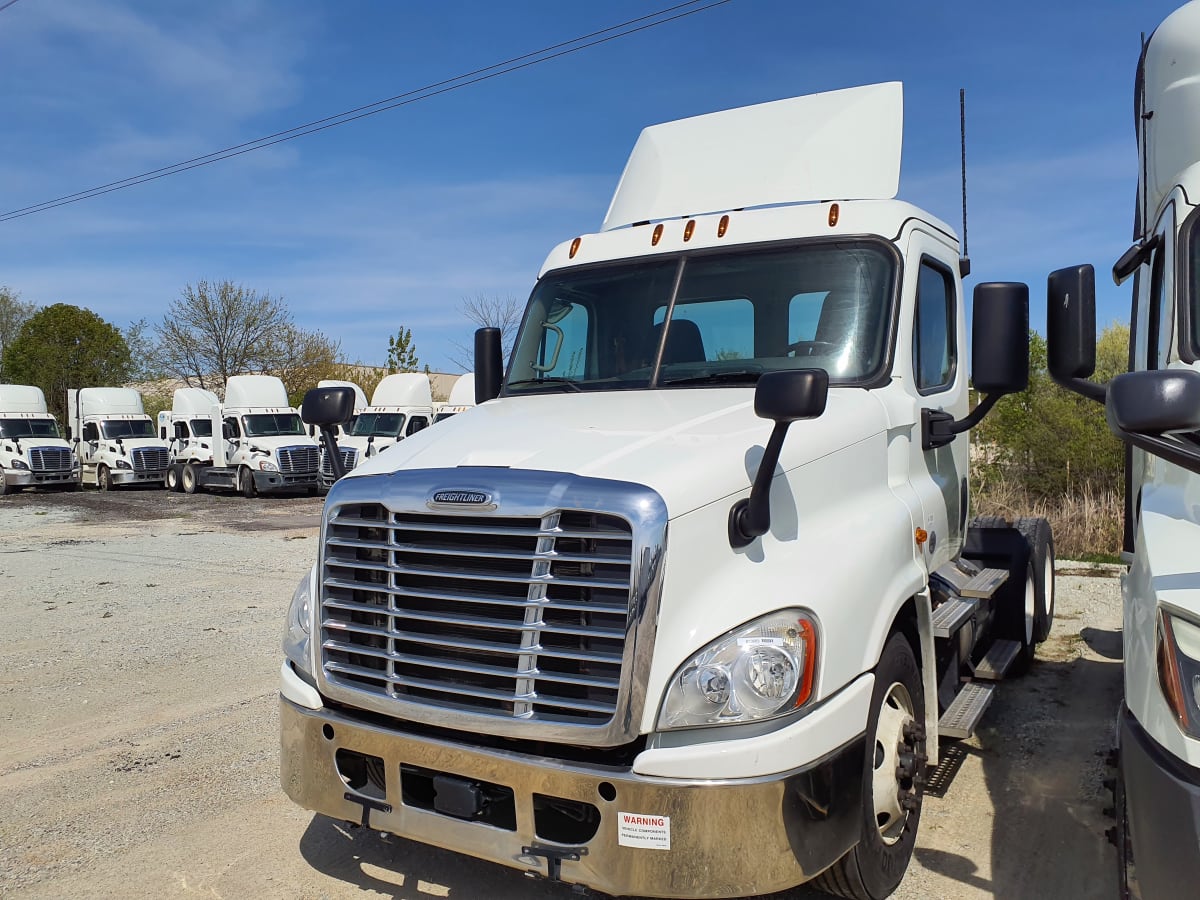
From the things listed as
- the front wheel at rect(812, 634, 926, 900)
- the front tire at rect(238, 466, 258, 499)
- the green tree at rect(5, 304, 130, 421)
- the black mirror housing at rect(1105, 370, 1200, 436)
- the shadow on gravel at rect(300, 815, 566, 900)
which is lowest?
the front tire at rect(238, 466, 258, 499)

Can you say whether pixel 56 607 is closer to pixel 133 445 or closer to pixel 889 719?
pixel 889 719

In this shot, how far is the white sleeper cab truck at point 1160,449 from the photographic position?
2193 mm

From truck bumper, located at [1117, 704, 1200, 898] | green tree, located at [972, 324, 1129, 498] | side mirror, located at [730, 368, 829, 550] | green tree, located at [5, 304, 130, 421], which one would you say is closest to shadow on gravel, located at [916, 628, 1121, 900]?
truck bumper, located at [1117, 704, 1200, 898]

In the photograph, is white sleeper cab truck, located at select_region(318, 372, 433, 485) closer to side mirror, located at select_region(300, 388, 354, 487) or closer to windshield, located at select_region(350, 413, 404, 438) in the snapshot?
windshield, located at select_region(350, 413, 404, 438)

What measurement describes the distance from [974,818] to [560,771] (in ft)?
7.73

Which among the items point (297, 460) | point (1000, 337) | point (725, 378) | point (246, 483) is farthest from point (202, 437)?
point (1000, 337)

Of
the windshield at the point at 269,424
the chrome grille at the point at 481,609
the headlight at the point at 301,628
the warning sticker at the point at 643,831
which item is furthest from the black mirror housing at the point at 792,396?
the windshield at the point at 269,424

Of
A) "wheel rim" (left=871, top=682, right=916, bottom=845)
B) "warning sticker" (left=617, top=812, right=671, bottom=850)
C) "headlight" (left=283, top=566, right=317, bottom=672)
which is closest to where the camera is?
"warning sticker" (left=617, top=812, right=671, bottom=850)

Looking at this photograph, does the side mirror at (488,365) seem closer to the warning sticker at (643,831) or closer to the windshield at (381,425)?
the warning sticker at (643,831)

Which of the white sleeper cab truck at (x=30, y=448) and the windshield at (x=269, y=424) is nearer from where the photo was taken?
the windshield at (x=269, y=424)

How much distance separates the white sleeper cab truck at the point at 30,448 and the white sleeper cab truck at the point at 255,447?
5016 millimetres

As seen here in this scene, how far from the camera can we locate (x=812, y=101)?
4812 mm

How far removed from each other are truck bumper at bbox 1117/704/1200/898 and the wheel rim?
859mm

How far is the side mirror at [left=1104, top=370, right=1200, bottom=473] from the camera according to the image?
2146 millimetres
